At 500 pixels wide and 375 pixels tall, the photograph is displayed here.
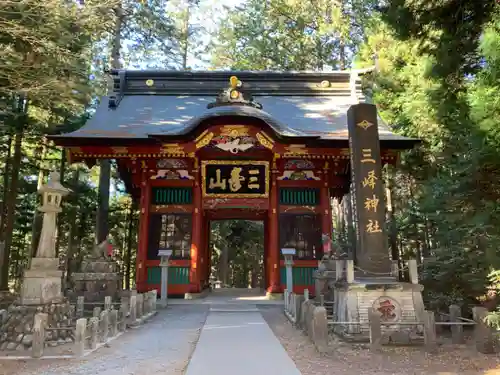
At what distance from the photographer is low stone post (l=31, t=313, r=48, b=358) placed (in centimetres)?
543

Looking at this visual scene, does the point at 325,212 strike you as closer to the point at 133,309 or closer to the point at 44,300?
the point at 133,309

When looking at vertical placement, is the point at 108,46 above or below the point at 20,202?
above

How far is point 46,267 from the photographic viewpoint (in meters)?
6.73

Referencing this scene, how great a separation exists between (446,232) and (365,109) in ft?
10.0

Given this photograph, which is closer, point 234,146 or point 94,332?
point 94,332

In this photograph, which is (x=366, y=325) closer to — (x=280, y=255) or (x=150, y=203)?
(x=280, y=255)

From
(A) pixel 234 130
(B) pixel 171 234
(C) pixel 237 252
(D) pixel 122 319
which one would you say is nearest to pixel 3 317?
(D) pixel 122 319

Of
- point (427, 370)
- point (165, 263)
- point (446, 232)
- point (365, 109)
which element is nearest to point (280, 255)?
point (165, 263)

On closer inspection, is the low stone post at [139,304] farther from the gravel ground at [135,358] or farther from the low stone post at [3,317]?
the low stone post at [3,317]

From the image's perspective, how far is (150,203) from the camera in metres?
12.3

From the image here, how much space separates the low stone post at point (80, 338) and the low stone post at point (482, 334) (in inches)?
226

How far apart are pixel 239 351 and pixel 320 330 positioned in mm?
1239

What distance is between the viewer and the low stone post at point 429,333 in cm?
566

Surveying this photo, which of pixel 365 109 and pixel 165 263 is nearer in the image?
pixel 365 109
